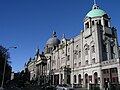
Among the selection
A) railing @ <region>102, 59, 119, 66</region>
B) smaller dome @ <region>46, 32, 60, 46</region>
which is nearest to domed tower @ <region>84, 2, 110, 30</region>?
railing @ <region>102, 59, 119, 66</region>

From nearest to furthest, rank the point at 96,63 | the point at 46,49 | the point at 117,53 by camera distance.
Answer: the point at 96,63, the point at 117,53, the point at 46,49

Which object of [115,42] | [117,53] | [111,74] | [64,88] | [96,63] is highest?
[115,42]

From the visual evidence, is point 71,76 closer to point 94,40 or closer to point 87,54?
point 87,54

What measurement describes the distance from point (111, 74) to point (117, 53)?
1109 cm

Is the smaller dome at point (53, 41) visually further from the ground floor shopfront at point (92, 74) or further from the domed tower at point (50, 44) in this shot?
the ground floor shopfront at point (92, 74)

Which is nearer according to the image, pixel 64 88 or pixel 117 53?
pixel 64 88

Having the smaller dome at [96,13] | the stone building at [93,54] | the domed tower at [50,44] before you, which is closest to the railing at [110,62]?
the stone building at [93,54]

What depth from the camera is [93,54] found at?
52.4m

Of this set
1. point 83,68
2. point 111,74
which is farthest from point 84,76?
point 111,74

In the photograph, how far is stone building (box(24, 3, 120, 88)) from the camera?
47.2 metres

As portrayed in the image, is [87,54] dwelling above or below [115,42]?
below

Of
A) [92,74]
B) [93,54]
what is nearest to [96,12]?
[93,54]

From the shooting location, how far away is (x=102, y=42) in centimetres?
5238

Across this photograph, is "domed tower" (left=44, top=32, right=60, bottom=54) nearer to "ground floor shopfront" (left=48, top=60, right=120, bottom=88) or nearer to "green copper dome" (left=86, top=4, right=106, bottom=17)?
"ground floor shopfront" (left=48, top=60, right=120, bottom=88)
